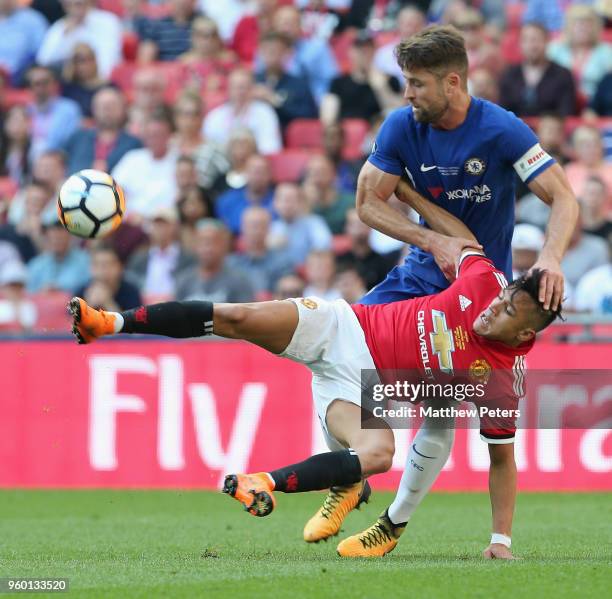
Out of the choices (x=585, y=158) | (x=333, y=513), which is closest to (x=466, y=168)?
(x=333, y=513)

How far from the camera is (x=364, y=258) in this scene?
40.8ft

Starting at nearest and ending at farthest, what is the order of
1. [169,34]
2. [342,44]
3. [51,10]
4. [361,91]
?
[361,91], [342,44], [169,34], [51,10]

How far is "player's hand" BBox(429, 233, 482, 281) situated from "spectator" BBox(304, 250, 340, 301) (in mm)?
5341

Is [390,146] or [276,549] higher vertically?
[390,146]

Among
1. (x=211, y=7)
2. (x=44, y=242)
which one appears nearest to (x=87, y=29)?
(x=211, y=7)

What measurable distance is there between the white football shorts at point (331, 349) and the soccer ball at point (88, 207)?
1.70m

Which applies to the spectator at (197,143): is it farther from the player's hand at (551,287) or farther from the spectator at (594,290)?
the player's hand at (551,287)

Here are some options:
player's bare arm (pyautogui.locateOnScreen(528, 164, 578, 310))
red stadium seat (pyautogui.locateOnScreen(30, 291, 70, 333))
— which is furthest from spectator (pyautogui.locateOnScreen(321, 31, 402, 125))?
player's bare arm (pyautogui.locateOnScreen(528, 164, 578, 310))

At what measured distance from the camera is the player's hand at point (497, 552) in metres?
6.48

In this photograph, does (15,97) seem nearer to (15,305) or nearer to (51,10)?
(51,10)

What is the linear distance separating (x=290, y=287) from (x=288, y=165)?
2.92 metres

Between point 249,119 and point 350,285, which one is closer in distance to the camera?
point 350,285

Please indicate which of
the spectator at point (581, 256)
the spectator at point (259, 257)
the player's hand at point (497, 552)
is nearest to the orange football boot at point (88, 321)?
the player's hand at point (497, 552)

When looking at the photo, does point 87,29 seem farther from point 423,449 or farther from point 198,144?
point 423,449
